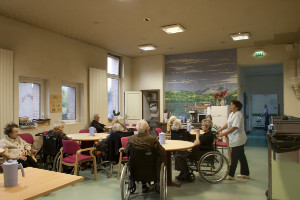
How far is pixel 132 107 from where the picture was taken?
9.79 m

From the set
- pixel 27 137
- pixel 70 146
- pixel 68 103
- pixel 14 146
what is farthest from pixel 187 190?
pixel 68 103

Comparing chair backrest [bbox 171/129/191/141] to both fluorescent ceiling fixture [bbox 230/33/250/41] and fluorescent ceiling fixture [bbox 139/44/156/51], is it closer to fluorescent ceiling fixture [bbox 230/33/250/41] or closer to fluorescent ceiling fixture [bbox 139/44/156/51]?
fluorescent ceiling fixture [bbox 230/33/250/41]

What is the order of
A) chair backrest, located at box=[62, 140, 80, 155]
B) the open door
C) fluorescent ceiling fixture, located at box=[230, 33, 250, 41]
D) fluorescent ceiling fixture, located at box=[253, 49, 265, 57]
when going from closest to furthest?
1. chair backrest, located at box=[62, 140, 80, 155]
2. fluorescent ceiling fixture, located at box=[230, 33, 250, 41]
3. fluorescent ceiling fixture, located at box=[253, 49, 265, 57]
4. the open door

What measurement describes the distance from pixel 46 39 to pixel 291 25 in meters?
6.48

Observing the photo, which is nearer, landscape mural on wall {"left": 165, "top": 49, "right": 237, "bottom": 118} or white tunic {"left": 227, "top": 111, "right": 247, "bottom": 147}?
white tunic {"left": 227, "top": 111, "right": 247, "bottom": 147}

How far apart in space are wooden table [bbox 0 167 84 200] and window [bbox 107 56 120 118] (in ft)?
21.9

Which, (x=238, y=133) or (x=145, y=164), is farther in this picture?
(x=238, y=133)

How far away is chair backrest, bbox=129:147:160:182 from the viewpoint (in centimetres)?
336

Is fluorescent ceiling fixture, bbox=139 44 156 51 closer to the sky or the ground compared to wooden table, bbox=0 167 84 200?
closer to the sky

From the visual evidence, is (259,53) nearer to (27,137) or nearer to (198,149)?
(198,149)

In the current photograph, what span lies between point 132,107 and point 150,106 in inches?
32.8

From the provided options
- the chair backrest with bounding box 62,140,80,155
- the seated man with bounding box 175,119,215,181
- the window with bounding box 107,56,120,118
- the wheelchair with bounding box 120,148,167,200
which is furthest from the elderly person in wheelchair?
the window with bounding box 107,56,120,118

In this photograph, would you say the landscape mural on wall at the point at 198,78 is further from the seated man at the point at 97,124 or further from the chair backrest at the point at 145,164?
the chair backrest at the point at 145,164

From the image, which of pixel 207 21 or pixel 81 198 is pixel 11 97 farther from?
pixel 207 21
